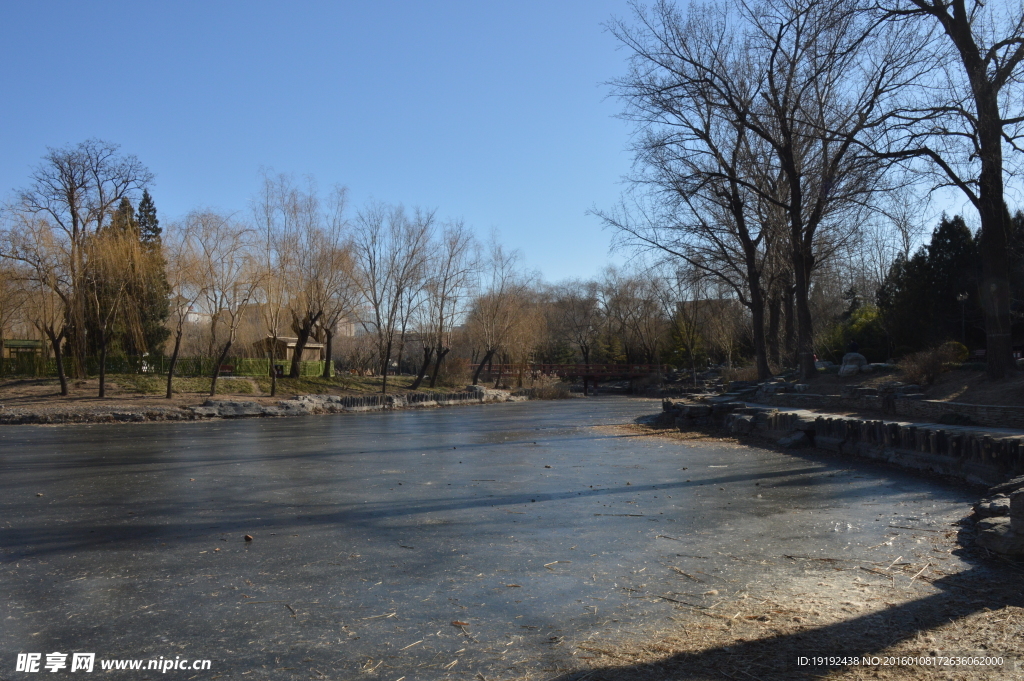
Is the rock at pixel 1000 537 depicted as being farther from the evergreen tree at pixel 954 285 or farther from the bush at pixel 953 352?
the evergreen tree at pixel 954 285

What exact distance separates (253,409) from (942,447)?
2551 centimetres

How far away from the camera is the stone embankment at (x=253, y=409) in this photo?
24.1 metres

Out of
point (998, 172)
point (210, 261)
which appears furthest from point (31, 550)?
point (210, 261)

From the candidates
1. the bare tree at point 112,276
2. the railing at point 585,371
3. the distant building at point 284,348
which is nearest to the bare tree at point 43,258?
the bare tree at point 112,276

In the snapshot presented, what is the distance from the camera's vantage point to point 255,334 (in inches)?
1526

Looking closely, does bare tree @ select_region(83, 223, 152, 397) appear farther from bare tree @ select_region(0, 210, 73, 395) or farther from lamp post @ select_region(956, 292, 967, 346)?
lamp post @ select_region(956, 292, 967, 346)

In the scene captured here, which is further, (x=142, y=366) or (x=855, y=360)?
(x=142, y=366)

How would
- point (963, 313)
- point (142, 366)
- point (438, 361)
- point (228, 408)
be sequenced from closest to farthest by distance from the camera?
point (963, 313), point (228, 408), point (142, 366), point (438, 361)

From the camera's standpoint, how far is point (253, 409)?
29.3 m

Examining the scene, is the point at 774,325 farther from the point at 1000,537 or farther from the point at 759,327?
the point at 1000,537

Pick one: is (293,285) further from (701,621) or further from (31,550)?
(701,621)

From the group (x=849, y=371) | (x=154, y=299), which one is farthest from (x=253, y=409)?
(x=849, y=371)

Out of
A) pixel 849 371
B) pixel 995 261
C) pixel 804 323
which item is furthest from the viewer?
pixel 804 323

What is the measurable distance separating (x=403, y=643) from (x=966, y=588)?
3.94 m
